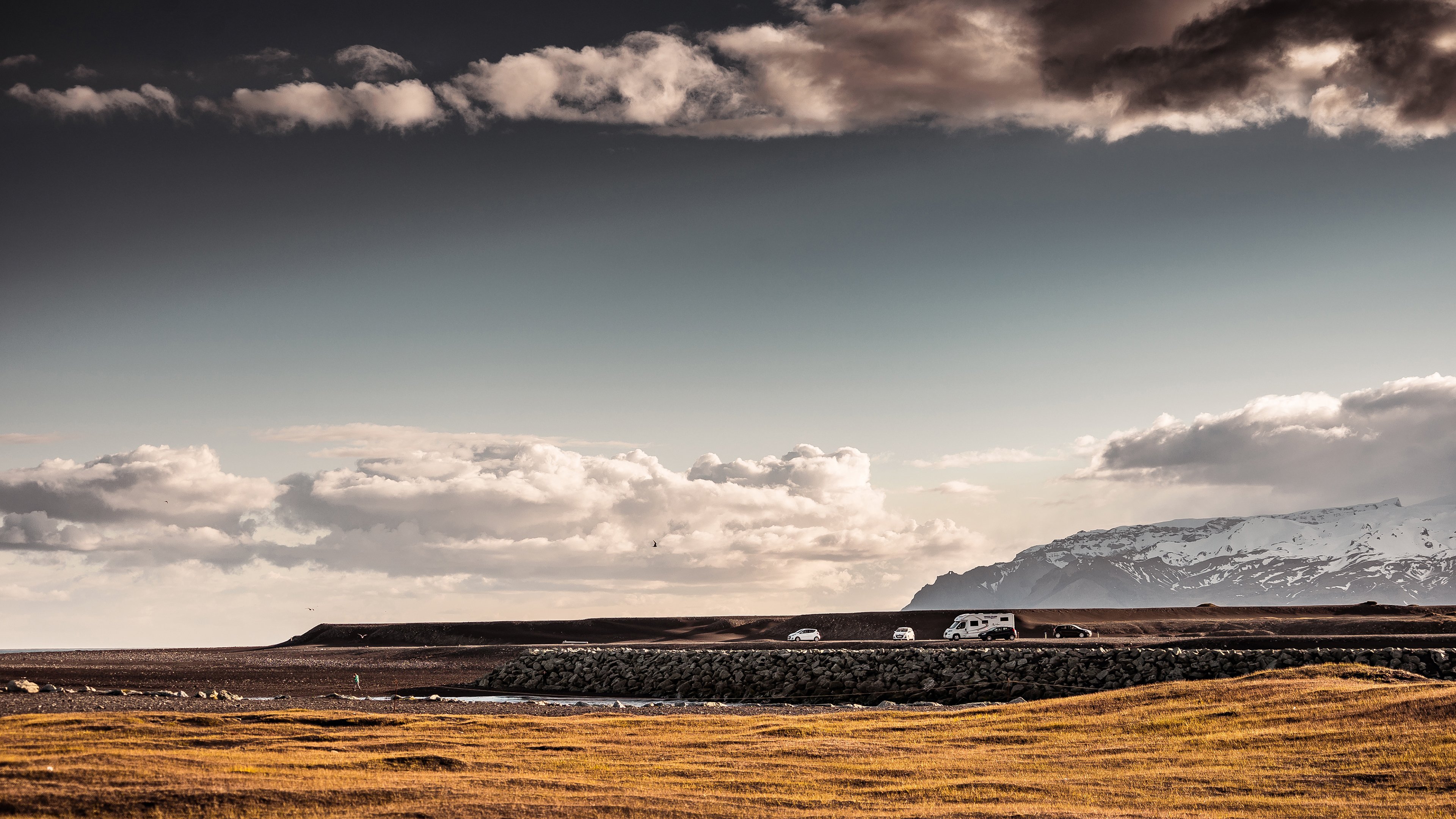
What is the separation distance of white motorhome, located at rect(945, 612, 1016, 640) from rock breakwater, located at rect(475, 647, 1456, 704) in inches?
747

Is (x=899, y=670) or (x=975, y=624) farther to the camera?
(x=975, y=624)

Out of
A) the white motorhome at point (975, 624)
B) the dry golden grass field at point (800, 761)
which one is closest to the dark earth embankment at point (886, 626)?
the white motorhome at point (975, 624)

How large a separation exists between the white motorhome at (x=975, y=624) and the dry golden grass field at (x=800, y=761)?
4094 cm

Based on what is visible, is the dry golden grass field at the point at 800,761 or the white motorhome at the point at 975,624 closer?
the dry golden grass field at the point at 800,761

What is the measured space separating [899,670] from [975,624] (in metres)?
26.8

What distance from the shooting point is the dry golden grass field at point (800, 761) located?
17172mm

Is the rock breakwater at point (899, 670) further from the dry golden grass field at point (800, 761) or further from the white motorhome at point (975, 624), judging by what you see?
the white motorhome at point (975, 624)

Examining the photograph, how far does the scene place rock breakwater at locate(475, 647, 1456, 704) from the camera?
43.6m

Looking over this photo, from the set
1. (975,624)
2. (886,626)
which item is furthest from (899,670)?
(886,626)

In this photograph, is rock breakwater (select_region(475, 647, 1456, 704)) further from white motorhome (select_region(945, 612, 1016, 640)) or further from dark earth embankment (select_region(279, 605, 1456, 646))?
dark earth embankment (select_region(279, 605, 1456, 646))

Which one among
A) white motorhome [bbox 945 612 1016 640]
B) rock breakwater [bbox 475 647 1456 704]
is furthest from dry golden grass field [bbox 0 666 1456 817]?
white motorhome [bbox 945 612 1016 640]

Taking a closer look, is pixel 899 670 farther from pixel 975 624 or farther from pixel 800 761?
pixel 800 761

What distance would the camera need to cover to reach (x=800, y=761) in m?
23.2

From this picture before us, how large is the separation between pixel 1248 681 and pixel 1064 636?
4323 centimetres
